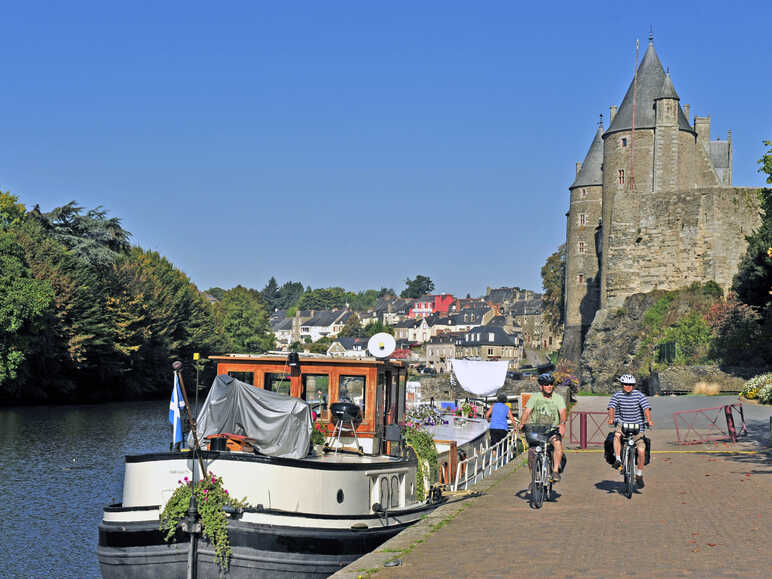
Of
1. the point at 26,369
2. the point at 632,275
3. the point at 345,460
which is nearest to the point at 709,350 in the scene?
the point at 632,275

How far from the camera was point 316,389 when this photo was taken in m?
17.1

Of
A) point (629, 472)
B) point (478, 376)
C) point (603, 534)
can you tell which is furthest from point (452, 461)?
point (478, 376)

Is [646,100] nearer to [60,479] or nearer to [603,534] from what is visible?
[60,479]

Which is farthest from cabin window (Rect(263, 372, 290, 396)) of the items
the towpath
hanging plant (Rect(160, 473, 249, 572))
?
the towpath

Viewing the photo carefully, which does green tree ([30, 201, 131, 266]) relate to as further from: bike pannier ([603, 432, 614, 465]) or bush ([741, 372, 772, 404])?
bike pannier ([603, 432, 614, 465])

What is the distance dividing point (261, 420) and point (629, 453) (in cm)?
552

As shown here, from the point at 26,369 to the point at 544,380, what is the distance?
43212 millimetres

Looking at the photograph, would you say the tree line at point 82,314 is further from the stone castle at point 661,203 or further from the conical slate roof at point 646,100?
the conical slate roof at point 646,100

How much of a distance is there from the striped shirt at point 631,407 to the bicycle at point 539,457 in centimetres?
118

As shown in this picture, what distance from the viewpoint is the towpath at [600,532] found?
10023 mm

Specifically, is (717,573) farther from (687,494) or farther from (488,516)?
(687,494)

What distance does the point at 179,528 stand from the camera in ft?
45.0

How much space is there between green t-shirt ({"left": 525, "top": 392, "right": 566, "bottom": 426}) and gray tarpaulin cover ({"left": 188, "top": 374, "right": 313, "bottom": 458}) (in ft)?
11.3

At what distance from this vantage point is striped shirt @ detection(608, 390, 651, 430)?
47.7 feet
